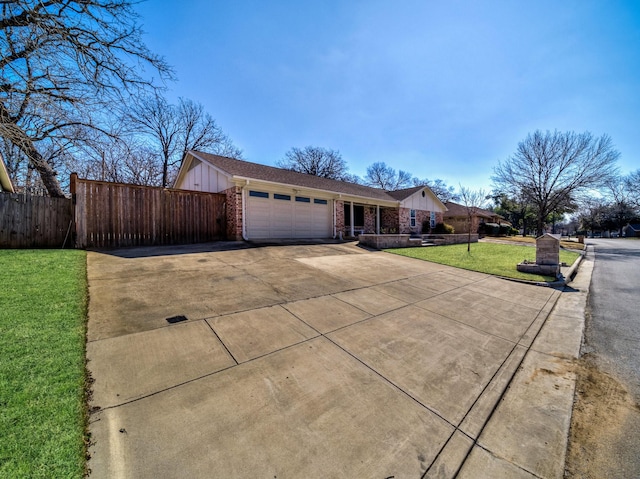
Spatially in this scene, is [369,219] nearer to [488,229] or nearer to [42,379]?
[42,379]

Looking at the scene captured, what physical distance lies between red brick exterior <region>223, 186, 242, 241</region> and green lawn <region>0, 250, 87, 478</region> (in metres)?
7.00

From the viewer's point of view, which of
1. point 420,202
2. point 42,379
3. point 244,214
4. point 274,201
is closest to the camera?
point 42,379

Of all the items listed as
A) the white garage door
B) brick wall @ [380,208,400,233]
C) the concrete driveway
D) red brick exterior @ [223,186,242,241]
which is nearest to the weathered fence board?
the concrete driveway

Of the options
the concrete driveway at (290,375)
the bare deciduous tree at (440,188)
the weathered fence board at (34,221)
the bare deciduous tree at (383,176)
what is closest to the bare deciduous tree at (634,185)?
the bare deciduous tree at (440,188)

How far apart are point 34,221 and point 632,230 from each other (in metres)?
83.0

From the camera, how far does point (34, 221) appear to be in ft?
25.8

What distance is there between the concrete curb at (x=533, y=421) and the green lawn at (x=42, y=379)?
2530 mm

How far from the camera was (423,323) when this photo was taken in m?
4.02

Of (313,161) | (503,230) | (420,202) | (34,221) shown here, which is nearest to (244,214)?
→ (34,221)

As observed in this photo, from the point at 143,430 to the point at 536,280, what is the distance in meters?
9.10

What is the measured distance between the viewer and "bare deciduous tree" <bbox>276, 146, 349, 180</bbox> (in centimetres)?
3541

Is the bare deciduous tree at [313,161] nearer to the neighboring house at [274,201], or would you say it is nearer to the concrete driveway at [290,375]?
the neighboring house at [274,201]

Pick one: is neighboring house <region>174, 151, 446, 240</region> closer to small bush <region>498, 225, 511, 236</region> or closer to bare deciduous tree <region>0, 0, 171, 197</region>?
bare deciduous tree <region>0, 0, 171, 197</region>

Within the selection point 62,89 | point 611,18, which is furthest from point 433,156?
point 62,89
